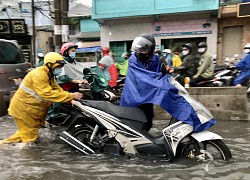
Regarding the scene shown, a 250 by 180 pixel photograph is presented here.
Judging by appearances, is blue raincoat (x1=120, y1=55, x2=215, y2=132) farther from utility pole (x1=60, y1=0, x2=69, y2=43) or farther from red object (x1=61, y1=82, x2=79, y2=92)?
utility pole (x1=60, y1=0, x2=69, y2=43)

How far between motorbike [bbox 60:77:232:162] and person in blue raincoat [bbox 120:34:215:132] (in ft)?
0.29

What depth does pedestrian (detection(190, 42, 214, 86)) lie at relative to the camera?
7.64m

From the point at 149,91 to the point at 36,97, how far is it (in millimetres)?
1870

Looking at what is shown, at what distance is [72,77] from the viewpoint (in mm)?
5793

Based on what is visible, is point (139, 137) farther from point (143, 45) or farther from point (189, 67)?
point (189, 67)

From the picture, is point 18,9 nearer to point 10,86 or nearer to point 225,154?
point 10,86

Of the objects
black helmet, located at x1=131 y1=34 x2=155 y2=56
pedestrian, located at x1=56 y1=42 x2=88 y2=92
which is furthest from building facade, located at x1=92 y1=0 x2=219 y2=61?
black helmet, located at x1=131 y1=34 x2=155 y2=56

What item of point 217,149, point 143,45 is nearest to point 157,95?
point 143,45

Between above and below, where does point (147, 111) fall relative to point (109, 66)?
below

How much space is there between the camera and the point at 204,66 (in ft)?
25.2

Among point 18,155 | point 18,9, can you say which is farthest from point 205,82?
point 18,9

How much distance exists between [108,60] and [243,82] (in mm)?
3875

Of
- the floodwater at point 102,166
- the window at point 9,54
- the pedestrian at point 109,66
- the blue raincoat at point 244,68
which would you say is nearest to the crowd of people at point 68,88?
the floodwater at point 102,166

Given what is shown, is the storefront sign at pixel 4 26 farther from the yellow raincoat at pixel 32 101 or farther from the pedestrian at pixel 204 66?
the yellow raincoat at pixel 32 101
